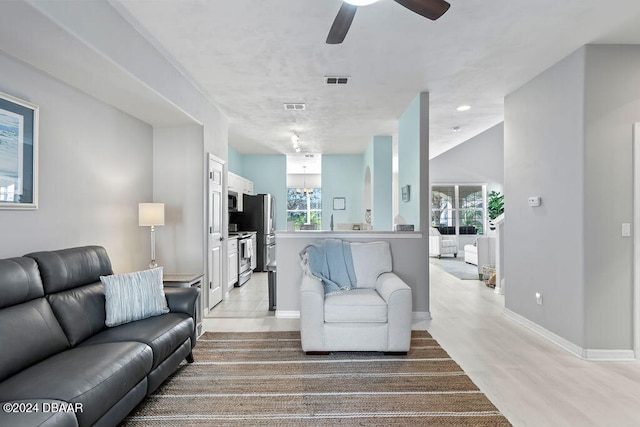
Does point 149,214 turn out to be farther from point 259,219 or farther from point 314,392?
point 259,219

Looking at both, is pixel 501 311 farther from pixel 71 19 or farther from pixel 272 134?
pixel 71 19

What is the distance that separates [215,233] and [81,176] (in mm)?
1835

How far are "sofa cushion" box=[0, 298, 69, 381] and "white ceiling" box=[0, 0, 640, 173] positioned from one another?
1.63 m

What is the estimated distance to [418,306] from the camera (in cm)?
404

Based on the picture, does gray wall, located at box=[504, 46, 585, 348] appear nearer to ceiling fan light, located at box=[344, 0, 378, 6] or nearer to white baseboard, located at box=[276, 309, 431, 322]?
white baseboard, located at box=[276, 309, 431, 322]

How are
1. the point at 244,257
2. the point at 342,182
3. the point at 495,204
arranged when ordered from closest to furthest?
the point at 244,257 < the point at 342,182 < the point at 495,204

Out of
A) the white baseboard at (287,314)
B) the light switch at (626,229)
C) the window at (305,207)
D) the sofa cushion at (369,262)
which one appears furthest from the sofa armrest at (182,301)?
the window at (305,207)

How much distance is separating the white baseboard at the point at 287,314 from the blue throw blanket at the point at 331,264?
0.80 meters

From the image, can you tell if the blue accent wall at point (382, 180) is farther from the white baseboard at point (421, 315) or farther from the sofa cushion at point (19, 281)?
the sofa cushion at point (19, 281)

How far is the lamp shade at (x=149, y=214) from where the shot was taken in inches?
132

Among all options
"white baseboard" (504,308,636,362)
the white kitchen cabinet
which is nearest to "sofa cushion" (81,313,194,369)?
"white baseboard" (504,308,636,362)

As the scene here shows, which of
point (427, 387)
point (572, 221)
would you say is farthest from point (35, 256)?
point (572, 221)

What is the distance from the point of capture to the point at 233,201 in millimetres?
6328

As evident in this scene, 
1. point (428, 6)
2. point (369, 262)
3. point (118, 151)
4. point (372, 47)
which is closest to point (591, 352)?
point (369, 262)
